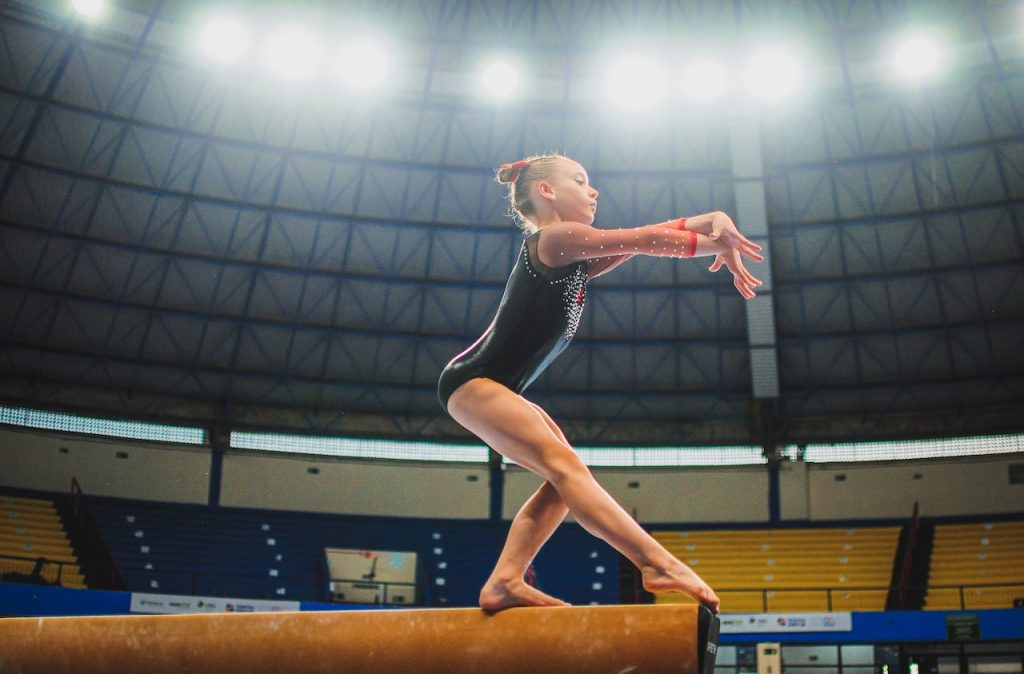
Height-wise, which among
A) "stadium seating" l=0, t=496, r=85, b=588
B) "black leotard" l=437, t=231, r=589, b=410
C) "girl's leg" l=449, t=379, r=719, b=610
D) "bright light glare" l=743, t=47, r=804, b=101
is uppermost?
"bright light glare" l=743, t=47, r=804, b=101

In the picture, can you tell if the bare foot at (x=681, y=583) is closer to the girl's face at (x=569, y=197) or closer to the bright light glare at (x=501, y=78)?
the girl's face at (x=569, y=197)

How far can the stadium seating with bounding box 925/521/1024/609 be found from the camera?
2273cm

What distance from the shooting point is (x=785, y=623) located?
21125mm

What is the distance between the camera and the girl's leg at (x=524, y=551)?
3730mm

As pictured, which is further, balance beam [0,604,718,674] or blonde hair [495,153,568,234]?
blonde hair [495,153,568,234]

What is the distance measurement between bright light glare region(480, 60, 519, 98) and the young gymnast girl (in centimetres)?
1639

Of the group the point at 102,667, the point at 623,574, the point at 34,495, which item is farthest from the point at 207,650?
the point at 34,495

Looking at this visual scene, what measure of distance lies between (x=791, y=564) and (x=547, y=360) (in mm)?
22633

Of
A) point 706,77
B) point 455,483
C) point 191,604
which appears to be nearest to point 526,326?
point 706,77

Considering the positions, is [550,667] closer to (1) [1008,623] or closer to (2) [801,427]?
(1) [1008,623]

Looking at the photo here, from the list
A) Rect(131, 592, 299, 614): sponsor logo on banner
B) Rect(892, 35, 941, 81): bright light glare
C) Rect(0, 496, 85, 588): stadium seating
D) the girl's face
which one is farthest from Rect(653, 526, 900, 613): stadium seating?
the girl's face

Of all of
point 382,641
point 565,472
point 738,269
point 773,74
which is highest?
point 773,74

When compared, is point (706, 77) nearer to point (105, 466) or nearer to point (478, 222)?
point (478, 222)

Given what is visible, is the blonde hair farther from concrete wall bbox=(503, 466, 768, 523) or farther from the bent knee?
concrete wall bbox=(503, 466, 768, 523)
